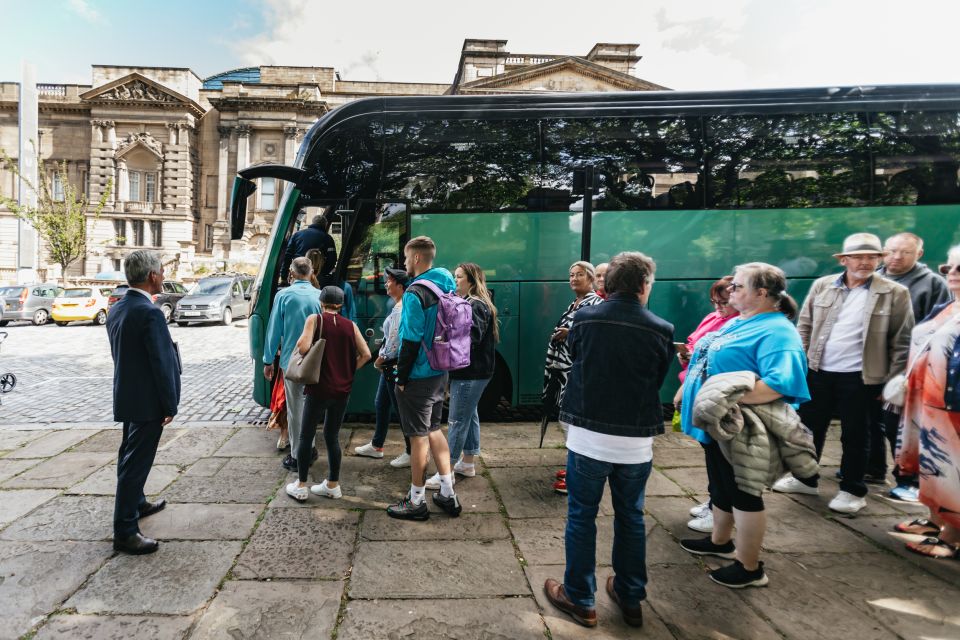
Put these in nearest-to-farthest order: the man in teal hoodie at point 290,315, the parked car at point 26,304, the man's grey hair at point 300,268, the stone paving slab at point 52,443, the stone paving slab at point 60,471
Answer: the stone paving slab at point 60,471 < the man in teal hoodie at point 290,315 < the man's grey hair at point 300,268 < the stone paving slab at point 52,443 < the parked car at point 26,304

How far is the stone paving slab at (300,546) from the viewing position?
320cm

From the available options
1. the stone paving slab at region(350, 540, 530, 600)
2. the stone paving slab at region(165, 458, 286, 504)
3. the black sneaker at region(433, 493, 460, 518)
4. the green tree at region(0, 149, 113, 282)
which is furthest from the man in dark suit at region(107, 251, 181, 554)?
the green tree at region(0, 149, 113, 282)

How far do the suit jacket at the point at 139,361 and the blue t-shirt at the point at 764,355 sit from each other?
3.17m

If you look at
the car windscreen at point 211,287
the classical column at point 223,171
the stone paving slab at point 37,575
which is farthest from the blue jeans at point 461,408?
the classical column at point 223,171

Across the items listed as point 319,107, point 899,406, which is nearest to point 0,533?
point 899,406

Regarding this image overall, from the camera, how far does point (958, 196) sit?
5.91 meters

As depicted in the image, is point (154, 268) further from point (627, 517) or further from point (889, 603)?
point (889, 603)

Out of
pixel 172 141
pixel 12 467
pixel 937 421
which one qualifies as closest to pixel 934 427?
pixel 937 421

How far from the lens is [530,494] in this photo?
4.47 metres

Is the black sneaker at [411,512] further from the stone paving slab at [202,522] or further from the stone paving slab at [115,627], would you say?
the stone paving slab at [115,627]

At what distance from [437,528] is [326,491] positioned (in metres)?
1.02

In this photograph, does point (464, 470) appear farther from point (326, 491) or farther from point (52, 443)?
point (52, 443)

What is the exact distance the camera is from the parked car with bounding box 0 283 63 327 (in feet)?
61.6

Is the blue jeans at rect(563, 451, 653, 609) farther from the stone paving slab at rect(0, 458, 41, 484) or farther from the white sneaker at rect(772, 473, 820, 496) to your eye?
the stone paving slab at rect(0, 458, 41, 484)
